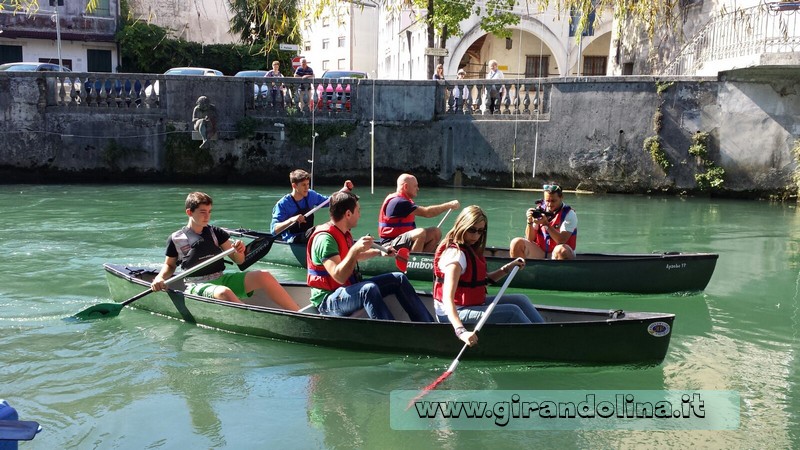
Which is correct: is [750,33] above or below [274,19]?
above

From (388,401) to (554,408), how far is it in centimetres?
123

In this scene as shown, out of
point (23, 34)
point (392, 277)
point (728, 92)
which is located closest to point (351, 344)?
point (392, 277)

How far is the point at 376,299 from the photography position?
6.61m

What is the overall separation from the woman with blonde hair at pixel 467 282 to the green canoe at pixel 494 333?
0.49 ft

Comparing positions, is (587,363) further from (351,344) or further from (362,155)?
(362,155)

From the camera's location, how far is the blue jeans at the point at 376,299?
660cm

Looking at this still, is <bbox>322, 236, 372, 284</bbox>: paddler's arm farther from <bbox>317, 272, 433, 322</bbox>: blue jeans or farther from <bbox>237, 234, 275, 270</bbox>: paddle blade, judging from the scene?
<bbox>237, 234, 275, 270</bbox>: paddle blade

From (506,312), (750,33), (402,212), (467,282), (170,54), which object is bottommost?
(506,312)

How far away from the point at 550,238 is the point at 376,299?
3.31m

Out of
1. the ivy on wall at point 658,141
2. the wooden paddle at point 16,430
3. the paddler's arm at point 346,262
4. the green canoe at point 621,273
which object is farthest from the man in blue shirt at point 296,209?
the ivy on wall at point 658,141

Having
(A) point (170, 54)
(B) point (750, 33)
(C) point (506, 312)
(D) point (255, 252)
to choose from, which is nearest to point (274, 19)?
(D) point (255, 252)

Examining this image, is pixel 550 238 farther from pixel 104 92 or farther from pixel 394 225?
pixel 104 92

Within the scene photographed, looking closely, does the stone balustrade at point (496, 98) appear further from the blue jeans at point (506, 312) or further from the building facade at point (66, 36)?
the building facade at point (66, 36)

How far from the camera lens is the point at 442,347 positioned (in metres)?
6.66
